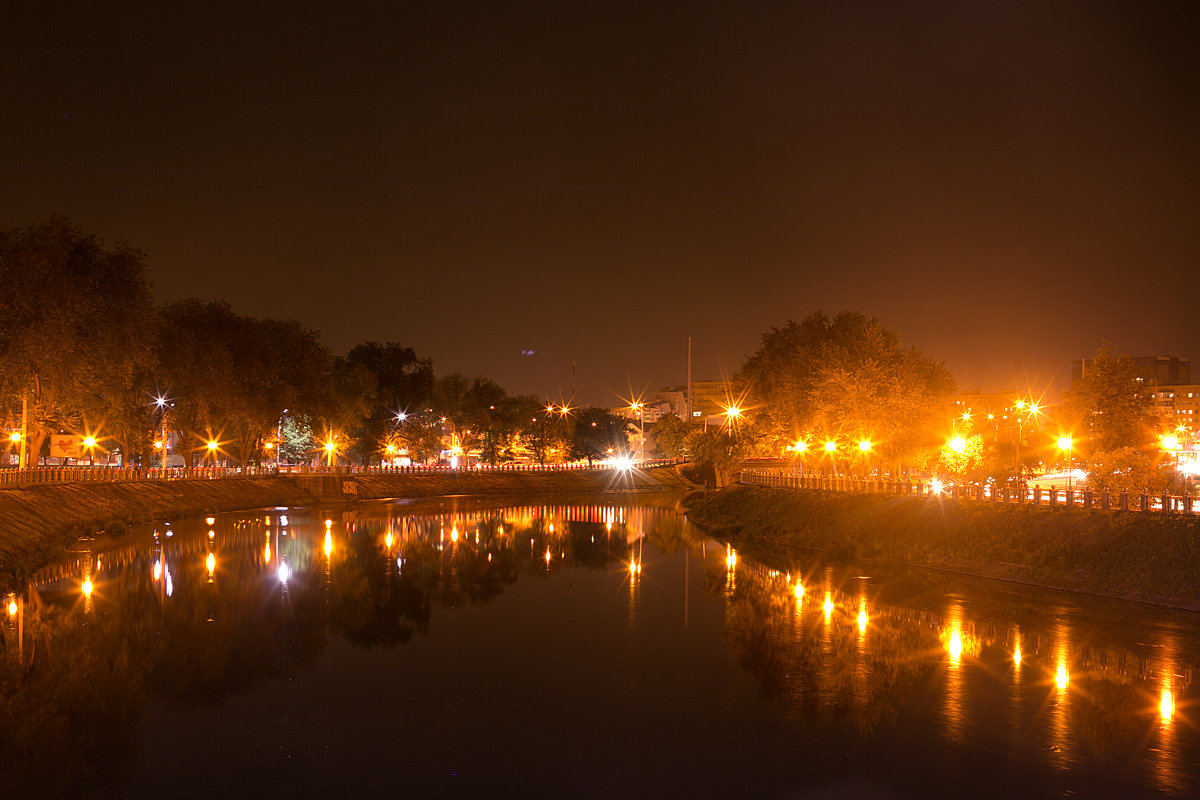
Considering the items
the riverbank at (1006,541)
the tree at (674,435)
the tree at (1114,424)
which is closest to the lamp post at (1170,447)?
the tree at (1114,424)

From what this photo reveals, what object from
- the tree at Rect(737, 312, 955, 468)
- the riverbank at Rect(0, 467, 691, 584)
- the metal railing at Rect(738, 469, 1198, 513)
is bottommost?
the riverbank at Rect(0, 467, 691, 584)

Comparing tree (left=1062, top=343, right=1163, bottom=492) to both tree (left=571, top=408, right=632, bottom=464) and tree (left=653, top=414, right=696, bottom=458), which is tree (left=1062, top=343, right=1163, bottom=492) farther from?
tree (left=571, top=408, right=632, bottom=464)

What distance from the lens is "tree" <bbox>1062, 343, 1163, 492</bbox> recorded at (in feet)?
174

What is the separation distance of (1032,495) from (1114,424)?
18.0 metres

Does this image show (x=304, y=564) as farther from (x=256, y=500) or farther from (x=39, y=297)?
(x=256, y=500)

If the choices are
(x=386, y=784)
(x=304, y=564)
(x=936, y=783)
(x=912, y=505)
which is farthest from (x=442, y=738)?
(x=912, y=505)

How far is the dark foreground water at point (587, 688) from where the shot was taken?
1467 cm

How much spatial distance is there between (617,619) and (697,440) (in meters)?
77.6

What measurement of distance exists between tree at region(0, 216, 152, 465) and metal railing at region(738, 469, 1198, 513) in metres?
43.9

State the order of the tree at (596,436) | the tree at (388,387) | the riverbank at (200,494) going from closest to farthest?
1. the riverbank at (200,494)
2. the tree at (388,387)
3. the tree at (596,436)

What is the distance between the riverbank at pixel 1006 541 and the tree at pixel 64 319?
38.2m

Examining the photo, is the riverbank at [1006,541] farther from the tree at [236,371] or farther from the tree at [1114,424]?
the tree at [236,371]

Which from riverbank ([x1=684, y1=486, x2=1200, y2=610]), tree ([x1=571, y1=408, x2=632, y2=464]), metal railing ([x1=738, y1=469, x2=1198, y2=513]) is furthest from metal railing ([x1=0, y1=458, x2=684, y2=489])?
metal railing ([x1=738, y1=469, x2=1198, y2=513])

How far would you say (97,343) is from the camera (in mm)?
54594
